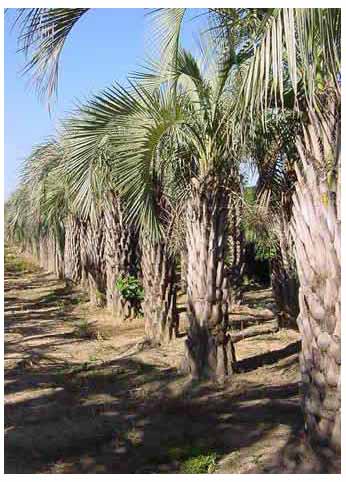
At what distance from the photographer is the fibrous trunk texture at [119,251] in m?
13.4

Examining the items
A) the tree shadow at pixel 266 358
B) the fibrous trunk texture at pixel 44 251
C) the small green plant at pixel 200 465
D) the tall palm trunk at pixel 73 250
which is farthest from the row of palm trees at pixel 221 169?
the fibrous trunk texture at pixel 44 251

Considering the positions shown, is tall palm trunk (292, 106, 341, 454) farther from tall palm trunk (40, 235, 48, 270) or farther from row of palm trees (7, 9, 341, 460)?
tall palm trunk (40, 235, 48, 270)

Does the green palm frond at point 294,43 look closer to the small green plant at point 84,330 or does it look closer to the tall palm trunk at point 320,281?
the tall palm trunk at point 320,281

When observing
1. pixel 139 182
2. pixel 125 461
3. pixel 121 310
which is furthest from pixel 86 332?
pixel 125 461

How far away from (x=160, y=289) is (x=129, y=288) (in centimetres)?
284

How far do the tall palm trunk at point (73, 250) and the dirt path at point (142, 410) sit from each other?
8.94 metres

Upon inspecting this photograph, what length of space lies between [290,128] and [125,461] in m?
3.50

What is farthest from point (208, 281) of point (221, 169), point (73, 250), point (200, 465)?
point (73, 250)

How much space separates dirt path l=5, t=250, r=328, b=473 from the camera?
17.6 ft

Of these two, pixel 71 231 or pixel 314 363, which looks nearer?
pixel 314 363

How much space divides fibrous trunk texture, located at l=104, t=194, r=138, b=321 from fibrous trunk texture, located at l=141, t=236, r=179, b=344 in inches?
105

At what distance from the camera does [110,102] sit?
7211mm

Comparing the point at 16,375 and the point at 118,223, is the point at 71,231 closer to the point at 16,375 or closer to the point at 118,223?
the point at 118,223

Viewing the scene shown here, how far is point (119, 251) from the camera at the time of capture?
13.6m
